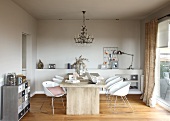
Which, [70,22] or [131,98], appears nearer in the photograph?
[131,98]

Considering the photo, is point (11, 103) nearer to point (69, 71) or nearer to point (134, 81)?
point (69, 71)

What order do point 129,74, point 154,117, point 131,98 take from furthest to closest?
point 129,74 → point 131,98 → point 154,117

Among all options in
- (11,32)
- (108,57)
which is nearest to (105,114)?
(11,32)

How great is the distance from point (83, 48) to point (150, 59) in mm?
2585

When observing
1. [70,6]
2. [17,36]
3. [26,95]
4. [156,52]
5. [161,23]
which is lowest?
[26,95]

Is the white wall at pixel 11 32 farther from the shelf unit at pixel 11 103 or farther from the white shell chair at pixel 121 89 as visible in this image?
the white shell chair at pixel 121 89

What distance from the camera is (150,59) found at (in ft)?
18.7

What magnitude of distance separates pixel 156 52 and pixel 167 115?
5.68ft

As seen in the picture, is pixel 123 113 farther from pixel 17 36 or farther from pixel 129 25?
pixel 129 25

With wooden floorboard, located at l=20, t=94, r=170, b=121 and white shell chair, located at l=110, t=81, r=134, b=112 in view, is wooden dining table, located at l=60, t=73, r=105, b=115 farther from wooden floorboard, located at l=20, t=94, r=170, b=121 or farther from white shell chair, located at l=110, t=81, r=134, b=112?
white shell chair, located at l=110, t=81, r=134, b=112

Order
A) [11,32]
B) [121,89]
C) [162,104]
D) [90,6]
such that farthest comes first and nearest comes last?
[162,104] < [90,6] < [121,89] < [11,32]

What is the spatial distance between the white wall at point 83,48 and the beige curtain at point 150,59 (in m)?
1.44

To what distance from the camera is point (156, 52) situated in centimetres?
558

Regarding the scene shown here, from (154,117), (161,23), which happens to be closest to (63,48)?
(161,23)
